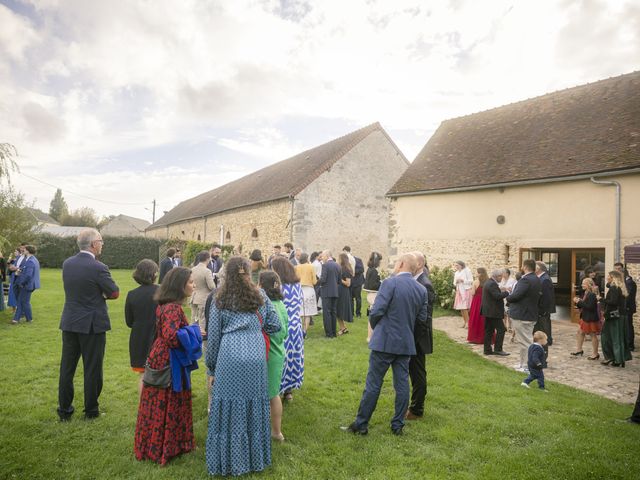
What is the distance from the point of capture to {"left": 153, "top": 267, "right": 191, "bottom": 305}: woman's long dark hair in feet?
11.9

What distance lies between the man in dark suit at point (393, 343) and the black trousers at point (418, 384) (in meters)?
0.54

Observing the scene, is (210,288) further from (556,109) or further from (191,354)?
(556,109)

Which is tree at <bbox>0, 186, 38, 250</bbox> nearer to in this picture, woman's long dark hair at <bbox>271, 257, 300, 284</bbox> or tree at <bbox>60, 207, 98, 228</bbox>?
woman's long dark hair at <bbox>271, 257, 300, 284</bbox>

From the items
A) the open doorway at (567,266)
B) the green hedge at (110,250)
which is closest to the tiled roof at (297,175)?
the green hedge at (110,250)

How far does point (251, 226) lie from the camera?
74.9 feet

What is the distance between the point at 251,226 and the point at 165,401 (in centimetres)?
1955

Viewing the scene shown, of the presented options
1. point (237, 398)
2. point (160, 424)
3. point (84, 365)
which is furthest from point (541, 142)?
point (84, 365)

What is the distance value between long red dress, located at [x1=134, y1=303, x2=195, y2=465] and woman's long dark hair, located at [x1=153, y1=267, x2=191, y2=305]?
0.19 feet

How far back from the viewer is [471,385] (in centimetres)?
592

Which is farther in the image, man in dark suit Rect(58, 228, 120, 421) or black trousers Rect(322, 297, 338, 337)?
black trousers Rect(322, 297, 338, 337)

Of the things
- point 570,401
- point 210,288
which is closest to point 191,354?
point 210,288

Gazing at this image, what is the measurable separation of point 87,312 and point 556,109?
49.4 ft

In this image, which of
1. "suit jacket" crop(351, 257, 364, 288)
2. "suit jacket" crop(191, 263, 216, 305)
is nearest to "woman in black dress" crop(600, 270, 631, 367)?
"suit jacket" crop(351, 257, 364, 288)

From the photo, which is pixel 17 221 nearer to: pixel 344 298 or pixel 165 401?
pixel 344 298
